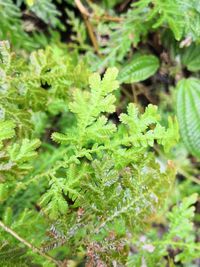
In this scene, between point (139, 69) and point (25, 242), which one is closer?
point (25, 242)

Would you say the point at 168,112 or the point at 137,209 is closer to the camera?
the point at 137,209

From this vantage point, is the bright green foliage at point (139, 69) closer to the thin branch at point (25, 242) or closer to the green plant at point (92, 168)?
the green plant at point (92, 168)

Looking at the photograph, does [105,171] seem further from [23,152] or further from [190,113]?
[190,113]

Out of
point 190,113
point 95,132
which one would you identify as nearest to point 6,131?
point 95,132

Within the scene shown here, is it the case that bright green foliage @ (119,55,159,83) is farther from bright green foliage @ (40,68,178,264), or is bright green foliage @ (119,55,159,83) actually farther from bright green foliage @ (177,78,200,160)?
bright green foliage @ (40,68,178,264)

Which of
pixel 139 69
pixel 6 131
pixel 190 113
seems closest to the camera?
pixel 6 131

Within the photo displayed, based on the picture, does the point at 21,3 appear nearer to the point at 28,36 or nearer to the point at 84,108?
the point at 28,36

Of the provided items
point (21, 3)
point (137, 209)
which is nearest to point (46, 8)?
point (21, 3)
